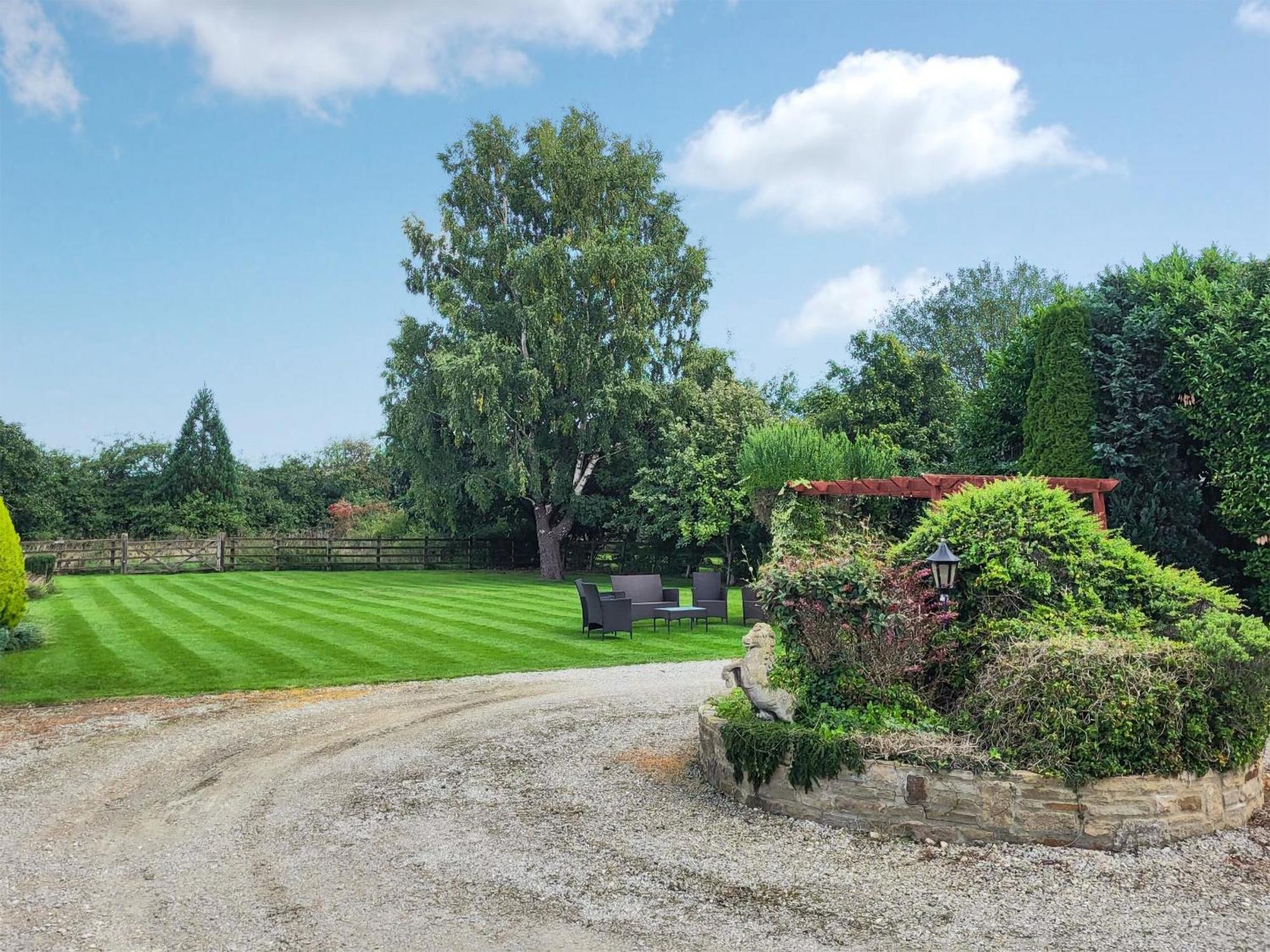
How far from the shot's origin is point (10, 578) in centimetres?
1291

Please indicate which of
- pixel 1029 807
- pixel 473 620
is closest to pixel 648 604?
pixel 473 620

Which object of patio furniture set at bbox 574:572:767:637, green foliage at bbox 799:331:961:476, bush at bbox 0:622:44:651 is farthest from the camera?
green foliage at bbox 799:331:961:476

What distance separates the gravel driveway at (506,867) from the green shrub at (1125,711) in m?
0.51

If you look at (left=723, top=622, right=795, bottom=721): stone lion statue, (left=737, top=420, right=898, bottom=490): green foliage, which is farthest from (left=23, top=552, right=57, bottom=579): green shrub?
(left=723, top=622, right=795, bottom=721): stone lion statue

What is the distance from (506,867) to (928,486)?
7678mm

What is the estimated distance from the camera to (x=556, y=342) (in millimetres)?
27391

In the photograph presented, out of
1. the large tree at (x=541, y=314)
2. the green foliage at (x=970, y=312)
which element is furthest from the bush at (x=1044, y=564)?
the green foliage at (x=970, y=312)

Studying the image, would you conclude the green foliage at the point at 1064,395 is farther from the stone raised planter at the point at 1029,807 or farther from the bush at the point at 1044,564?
the stone raised planter at the point at 1029,807

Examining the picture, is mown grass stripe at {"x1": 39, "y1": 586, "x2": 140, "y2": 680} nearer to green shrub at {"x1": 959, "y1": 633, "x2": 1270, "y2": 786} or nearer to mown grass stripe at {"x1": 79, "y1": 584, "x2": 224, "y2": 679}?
mown grass stripe at {"x1": 79, "y1": 584, "x2": 224, "y2": 679}

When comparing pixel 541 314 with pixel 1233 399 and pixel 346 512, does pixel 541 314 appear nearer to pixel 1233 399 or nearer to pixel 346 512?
pixel 1233 399

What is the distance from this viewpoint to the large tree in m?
27.3

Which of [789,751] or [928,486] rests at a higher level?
[928,486]

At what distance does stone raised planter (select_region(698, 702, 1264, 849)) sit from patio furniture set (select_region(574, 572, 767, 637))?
326 inches

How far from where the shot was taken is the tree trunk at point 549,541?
2991cm
